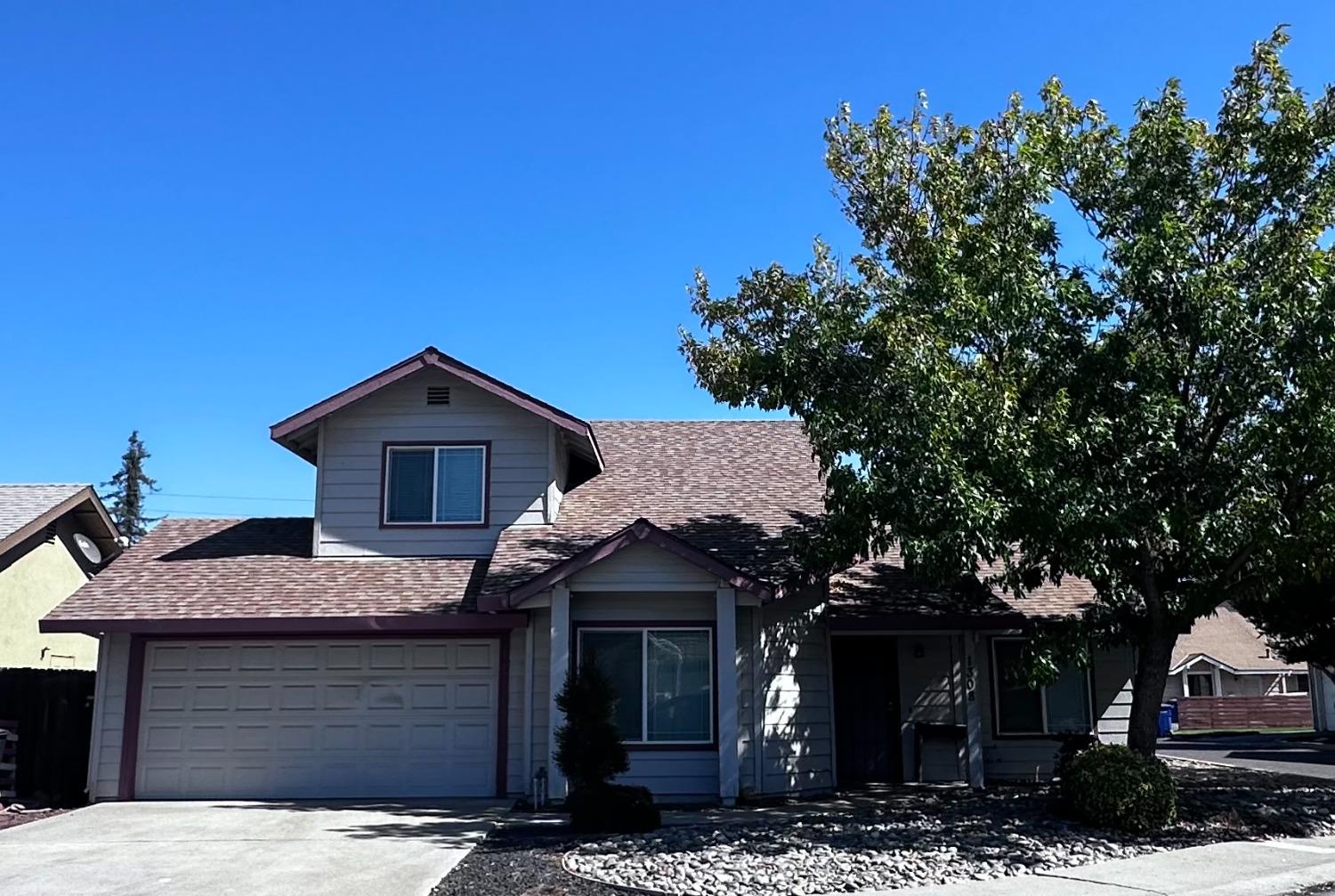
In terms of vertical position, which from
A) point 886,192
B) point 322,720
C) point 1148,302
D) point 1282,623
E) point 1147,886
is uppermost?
point 886,192

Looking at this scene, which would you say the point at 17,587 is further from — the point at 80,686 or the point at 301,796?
the point at 301,796

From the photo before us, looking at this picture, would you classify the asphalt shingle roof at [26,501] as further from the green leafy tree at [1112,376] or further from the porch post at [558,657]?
the green leafy tree at [1112,376]

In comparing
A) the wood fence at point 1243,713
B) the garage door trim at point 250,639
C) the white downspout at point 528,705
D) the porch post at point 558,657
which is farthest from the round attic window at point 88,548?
the wood fence at point 1243,713

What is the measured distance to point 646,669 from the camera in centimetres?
1477

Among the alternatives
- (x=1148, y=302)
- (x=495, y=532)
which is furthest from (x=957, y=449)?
(x=495, y=532)

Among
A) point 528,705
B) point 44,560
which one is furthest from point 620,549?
point 44,560

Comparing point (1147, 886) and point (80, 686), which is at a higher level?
point (80, 686)

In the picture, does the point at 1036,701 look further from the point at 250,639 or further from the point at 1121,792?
the point at 250,639

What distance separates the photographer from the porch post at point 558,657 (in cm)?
1423

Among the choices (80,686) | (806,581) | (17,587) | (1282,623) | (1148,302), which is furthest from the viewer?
(1282,623)

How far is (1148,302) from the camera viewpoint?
12.4 m

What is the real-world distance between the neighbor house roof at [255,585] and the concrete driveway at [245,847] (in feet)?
7.77

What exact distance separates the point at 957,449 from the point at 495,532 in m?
7.52

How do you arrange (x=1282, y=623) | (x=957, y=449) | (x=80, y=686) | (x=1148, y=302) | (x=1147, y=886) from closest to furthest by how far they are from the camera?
(x=1147, y=886)
(x=957, y=449)
(x=1148, y=302)
(x=80, y=686)
(x=1282, y=623)
